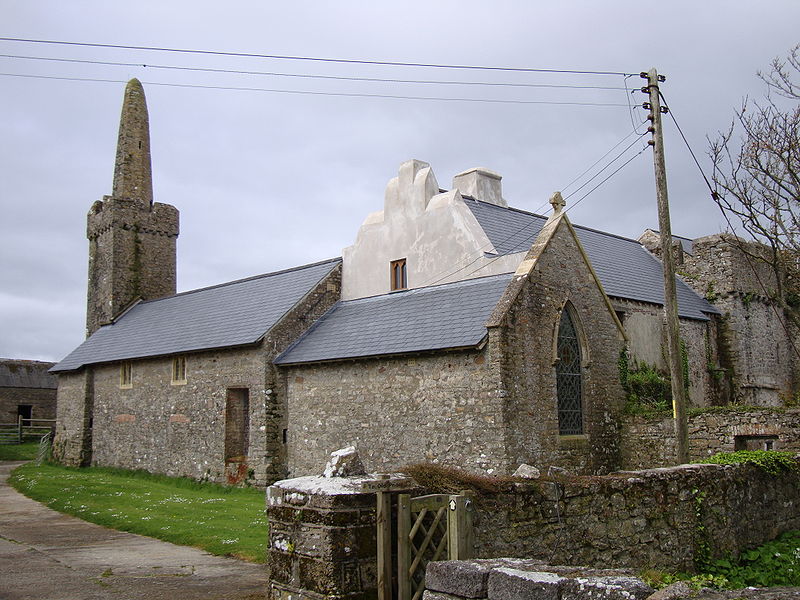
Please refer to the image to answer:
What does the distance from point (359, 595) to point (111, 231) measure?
2861cm

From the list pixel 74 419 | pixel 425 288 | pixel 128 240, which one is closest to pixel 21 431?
pixel 74 419

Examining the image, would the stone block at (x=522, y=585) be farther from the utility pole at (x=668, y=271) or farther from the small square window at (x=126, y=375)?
the small square window at (x=126, y=375)

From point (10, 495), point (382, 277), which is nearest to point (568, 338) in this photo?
point (382, 277)

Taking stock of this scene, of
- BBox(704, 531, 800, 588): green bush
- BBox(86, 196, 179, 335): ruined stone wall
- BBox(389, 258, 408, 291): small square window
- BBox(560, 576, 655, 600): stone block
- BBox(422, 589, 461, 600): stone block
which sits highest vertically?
BBox(86, 196, 179, 335): ruined stone wall

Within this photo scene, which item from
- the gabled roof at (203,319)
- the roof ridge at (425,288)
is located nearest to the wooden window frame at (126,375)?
the gabled roof at (203,319)

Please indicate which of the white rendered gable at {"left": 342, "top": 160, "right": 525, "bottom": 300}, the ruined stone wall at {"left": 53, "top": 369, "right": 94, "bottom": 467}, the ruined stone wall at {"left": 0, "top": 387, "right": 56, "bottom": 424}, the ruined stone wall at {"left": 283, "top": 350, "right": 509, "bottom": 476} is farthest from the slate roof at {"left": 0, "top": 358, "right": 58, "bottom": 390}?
the ruined stone wall at {"left": 283, "top": 350, "right": 509, "bottom": 476}

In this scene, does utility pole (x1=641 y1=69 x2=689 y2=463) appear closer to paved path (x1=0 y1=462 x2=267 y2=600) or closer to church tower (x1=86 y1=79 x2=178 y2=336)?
paved path (x1=0 y1=462 x2=267 y2=600)

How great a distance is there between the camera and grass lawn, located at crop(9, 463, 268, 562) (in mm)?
12882

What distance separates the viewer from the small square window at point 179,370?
23453 millimetres

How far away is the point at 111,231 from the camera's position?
105 feet

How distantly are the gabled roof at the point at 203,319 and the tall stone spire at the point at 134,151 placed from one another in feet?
17.6

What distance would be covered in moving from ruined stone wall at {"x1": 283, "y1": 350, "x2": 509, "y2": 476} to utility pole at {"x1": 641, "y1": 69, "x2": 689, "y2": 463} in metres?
3.38

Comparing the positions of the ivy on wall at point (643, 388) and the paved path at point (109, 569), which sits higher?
the ivy on wall at point (643, 388)

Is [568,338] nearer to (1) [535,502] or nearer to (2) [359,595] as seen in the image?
(1) [535,502]
